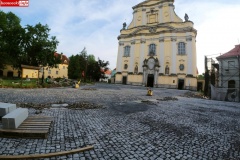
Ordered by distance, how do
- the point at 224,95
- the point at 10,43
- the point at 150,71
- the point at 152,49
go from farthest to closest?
1. the point at 152,49
2. the point at 150,71
3. the point at 10,43
4. the point at 224,95

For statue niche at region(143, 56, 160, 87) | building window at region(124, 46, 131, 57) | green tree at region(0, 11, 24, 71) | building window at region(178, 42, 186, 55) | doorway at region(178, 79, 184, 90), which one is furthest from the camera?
building window at region(124, 46, 131, 57)

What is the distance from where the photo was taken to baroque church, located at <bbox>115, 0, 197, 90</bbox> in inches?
1401

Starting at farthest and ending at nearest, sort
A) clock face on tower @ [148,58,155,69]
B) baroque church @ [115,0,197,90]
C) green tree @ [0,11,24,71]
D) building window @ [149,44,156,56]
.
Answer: building window @ [149,44,156,56], clock face on tower @ [148,58,155,69], baroque church @ [115,0,197,90], green tree @ [0,11,24,71]

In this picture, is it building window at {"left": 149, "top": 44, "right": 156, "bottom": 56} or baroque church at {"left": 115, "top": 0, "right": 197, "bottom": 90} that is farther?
building window at {"left": 149, "top": 44, "right": 156, "bottom": 56}

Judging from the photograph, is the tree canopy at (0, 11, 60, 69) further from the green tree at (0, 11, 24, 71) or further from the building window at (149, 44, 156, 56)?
the building window at (149, 44, 156, 56)

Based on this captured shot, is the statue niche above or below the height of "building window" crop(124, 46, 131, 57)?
below

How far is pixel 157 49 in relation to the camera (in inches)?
1542

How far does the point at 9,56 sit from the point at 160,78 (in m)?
32.2

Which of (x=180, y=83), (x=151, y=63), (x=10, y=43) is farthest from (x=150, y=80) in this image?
(x=10, y=43)

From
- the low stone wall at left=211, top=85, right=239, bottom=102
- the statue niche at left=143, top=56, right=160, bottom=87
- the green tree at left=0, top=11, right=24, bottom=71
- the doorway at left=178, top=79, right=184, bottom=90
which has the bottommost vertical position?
the low stone wall at left=211, top=85, right=239, bottom=102

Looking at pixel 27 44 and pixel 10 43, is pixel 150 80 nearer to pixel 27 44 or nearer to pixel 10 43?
pixel 27 44

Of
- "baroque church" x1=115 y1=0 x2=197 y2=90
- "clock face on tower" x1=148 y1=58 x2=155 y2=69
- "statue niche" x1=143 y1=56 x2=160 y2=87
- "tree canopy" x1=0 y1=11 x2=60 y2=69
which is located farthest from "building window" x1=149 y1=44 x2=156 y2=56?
"tree canopy" x1=0 y1=11 x2=60 y2=69

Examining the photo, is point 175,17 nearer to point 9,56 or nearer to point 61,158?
point 9,56

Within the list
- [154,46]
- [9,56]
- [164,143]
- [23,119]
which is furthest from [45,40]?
[164,143]
